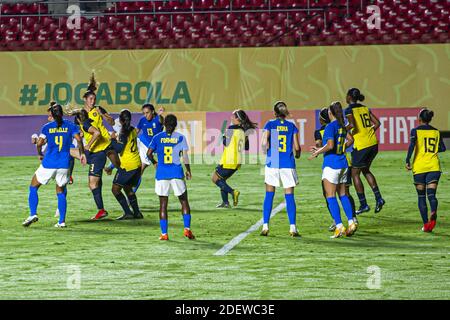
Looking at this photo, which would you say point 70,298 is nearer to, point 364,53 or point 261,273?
point 261,273

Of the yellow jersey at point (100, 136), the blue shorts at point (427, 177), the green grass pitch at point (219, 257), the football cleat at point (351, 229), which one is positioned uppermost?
the yellow jersey at point (100, 136)

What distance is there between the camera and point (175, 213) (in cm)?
1717

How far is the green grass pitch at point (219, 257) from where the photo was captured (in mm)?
9766

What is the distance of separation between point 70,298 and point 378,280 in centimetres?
325

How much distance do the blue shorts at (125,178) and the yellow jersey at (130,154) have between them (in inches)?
4.3

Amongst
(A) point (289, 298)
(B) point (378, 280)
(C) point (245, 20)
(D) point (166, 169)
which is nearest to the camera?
(A) point (289, 298)

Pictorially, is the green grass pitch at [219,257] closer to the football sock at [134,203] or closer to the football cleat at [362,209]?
the football cleat at [362,209]

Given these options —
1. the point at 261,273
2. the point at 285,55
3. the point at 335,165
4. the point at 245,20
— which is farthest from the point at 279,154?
the point at 245,20

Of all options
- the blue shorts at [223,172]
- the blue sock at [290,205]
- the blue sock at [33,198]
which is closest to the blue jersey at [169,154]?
the blue sock at [290,205]

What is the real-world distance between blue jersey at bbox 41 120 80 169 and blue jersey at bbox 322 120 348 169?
423cm

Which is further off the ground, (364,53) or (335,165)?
(364,53)

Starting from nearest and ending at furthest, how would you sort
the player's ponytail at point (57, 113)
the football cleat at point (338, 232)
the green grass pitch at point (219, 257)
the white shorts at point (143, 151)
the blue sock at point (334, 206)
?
the green grass pitch at point (219, 257) → the blue sock at point (334, 206) → the football cleat at point (338, 232) → the player's ponytail at point (57, 113) → the white shorts at point (143, 151)

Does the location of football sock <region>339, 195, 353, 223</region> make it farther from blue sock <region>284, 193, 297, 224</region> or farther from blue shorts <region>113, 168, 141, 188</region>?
blue shorts <region>113, 168, 141, 188</region>

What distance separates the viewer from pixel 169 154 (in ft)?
44.0
